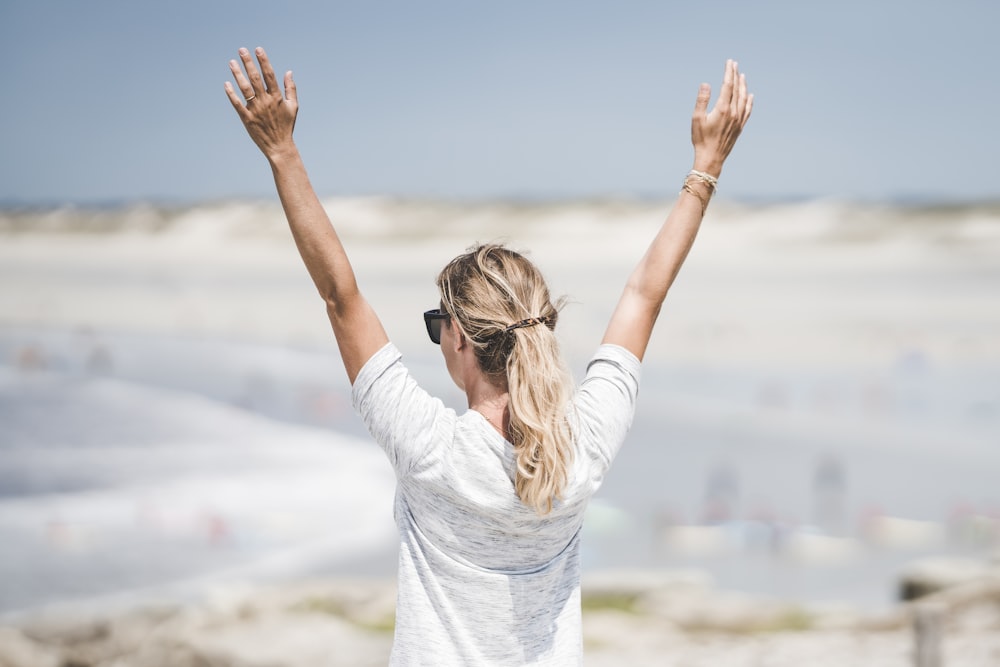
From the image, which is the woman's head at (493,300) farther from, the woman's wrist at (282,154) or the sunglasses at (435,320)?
the woman's wrist at (282,154)

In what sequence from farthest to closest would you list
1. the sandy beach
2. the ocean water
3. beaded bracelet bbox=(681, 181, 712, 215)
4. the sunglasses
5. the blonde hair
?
the ocean water → the sandy beach → beaded bracelet bbox=(681, 181, 712, 215) → the sunglasses → the blonde hair

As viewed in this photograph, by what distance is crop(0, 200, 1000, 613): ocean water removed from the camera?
1011 cm

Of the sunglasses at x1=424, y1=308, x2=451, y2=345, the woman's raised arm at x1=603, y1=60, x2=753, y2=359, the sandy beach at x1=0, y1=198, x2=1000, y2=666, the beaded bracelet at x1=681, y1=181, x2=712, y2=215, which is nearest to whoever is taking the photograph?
the sunglasses at x1=424, y1=308, x2=451, y2=345

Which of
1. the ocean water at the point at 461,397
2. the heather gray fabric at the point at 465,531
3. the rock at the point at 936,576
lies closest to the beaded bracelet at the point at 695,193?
the ocean water at the point at 461,397

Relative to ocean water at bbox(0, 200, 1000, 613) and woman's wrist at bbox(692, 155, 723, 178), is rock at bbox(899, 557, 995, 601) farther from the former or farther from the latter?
woman's wrist at bbox(692, 155, 723, 178)

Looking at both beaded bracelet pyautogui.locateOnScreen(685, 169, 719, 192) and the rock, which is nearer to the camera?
beaded bracelet pyautogui.locateOnScreen(685, 169, 719, 192)

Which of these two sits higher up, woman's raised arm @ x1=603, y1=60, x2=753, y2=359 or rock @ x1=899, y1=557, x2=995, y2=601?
rock @ x1=899, y1=557, x2=995, y2=601

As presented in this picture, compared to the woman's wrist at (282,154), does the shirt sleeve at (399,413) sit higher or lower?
lower

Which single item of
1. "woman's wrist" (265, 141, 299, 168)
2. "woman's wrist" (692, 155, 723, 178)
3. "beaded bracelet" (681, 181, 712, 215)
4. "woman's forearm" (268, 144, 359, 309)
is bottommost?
"woman's forearm" (268, 144, 359, 309)

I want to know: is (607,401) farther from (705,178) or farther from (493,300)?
(705,178)

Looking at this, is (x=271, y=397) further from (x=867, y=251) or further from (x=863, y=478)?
(x=867, y=251)

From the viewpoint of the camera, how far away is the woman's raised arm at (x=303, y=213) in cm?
155

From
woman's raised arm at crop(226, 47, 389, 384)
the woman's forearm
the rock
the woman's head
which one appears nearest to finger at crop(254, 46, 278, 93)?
woman's raised arm at crop(226, 47, 389, 384)

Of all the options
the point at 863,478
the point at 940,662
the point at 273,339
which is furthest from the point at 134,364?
the point at 940,662
